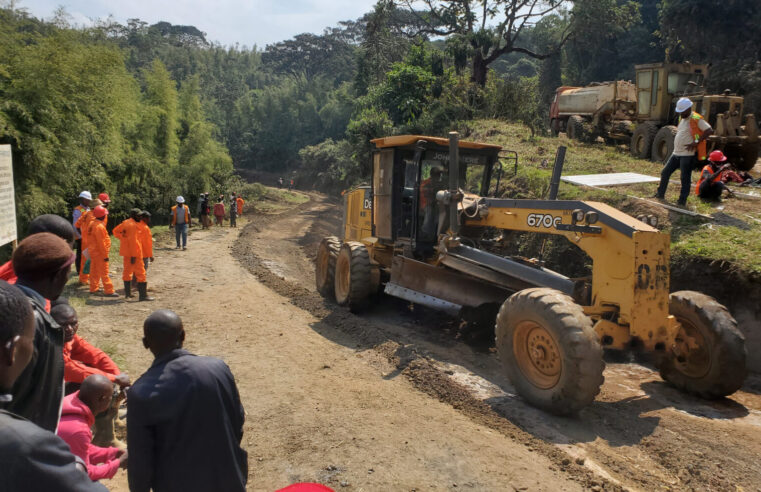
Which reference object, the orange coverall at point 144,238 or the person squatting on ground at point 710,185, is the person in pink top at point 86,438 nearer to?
the orange coverall at point 144,238

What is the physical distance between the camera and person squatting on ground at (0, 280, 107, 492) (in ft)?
4.50

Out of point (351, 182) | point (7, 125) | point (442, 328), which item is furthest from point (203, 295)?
point (351, 182)

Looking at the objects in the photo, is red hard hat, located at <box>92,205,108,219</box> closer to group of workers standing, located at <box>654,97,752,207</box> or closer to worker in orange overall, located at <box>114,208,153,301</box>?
worker in orange overall, located at <box>114,208,153,301</box>

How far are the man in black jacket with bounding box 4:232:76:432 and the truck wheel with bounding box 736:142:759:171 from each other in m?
12.5

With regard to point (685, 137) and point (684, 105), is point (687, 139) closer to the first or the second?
point (685, 137)

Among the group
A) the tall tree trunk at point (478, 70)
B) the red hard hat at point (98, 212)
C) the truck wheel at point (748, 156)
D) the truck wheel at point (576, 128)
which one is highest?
the tall tree trunk at point (478, 70)

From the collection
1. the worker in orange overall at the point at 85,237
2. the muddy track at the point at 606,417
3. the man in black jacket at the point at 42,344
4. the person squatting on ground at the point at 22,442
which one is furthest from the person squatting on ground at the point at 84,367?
the worker in orange overall at the point at 85,237

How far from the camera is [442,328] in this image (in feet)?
27.6

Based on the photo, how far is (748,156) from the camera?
11.3 metres

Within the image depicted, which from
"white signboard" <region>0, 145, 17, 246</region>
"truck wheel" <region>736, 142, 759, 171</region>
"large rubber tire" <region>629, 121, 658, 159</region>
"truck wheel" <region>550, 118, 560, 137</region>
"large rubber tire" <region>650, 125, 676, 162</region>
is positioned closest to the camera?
"white signboard" <region>0, 145, 17, 246</region>

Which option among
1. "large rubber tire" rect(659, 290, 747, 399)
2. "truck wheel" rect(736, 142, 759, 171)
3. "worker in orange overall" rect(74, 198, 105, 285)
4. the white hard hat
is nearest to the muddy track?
"large rubber tire" rect(659, 290, 747, 399)

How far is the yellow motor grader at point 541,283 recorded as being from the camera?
5.05 meters

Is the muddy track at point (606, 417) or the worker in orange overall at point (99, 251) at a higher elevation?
the worker in orange overall at point (99, 251)

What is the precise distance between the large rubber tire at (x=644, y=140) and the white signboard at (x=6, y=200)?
13559 millimetres
